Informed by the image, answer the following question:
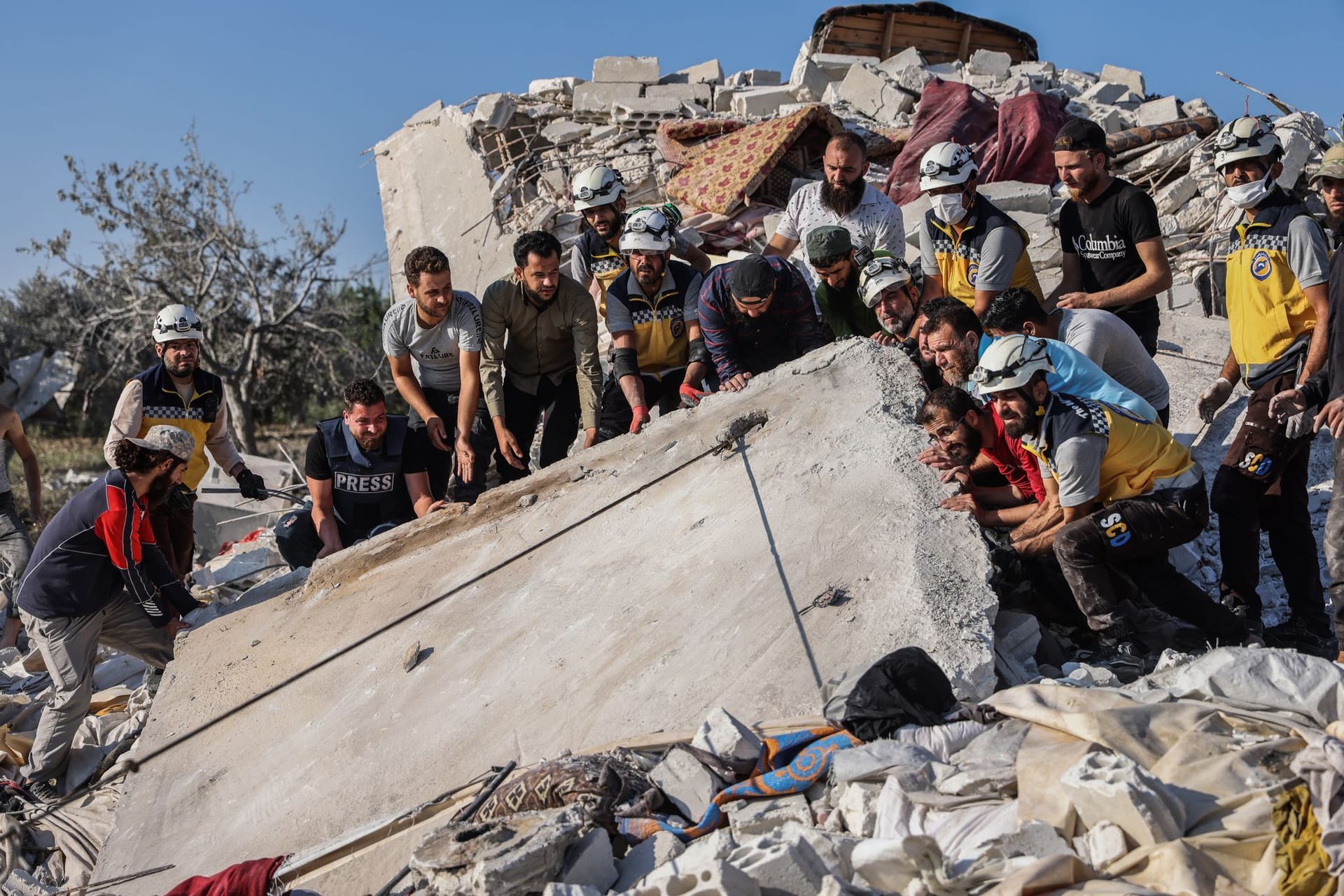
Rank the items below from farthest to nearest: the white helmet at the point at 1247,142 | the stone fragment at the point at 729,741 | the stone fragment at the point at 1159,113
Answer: the stone fragment at the point at 1159,113 < the white helmet at the point at 1247,142 < the stone fragment at the point at 729,741

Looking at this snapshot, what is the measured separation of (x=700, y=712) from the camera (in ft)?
14.0

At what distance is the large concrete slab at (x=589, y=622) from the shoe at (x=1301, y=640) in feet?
4.77

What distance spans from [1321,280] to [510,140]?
849cm

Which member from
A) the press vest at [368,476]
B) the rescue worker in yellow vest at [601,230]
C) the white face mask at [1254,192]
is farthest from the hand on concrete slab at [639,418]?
the white face mask at [1254,192]

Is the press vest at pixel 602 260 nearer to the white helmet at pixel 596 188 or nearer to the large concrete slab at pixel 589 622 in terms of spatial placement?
the white helmet at pixel 596 188

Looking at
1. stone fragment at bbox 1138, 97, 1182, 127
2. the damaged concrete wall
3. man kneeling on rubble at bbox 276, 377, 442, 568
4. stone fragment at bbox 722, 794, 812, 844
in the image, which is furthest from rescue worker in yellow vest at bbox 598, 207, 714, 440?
stone fragment at bbox 1138, 97, 1182, 127

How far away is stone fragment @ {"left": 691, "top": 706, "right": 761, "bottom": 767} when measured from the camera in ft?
12.2

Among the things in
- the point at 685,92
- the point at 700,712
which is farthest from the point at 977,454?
the point at 685,92

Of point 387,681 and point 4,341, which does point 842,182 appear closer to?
point 387,681

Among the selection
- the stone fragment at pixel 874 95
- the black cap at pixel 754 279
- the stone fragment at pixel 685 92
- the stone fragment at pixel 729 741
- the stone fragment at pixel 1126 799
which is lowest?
the stone fragment at pixel 1126 799

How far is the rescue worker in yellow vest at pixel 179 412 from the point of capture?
609 centimetres

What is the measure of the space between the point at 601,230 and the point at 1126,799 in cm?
415

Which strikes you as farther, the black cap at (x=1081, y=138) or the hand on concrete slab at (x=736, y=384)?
the hand on concrete slab at (x=736, y=384)

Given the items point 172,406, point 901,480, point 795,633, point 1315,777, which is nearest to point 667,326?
point 901,480
